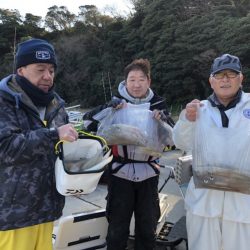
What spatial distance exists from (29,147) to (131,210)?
1.43 metres

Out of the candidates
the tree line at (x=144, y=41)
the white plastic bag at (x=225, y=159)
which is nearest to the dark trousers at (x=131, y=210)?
the white plastic bag at (x=225, y=159)

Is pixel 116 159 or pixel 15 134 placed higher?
pixel 15 134

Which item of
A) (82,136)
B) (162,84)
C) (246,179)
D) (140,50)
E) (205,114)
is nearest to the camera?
(82,136)

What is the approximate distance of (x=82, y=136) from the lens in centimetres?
223

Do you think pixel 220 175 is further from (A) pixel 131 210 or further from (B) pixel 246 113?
(A) pixel 131 210

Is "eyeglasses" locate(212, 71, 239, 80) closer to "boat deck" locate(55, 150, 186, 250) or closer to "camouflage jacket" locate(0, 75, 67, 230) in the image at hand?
"camouflage jacket" locate(0, 75, 67, 230)

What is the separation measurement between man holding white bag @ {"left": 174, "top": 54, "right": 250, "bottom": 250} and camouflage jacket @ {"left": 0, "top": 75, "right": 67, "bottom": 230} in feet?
3.32

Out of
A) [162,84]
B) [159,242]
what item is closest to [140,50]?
[162,84]

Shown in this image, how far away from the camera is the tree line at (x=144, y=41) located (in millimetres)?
23500

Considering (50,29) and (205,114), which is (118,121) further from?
(50,29)

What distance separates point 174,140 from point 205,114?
319mm

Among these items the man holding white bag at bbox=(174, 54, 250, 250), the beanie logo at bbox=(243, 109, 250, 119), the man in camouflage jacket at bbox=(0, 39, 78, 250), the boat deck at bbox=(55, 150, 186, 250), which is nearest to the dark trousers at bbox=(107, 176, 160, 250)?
the boat deck at bbox=(55, 150, 186, 250)

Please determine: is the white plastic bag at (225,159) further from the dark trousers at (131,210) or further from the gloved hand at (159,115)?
the dark trousers at (131,210)

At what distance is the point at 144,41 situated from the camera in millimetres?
30969
